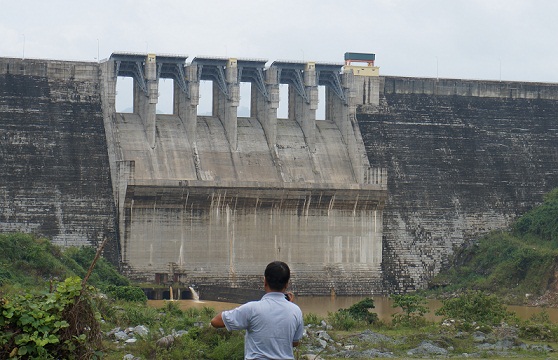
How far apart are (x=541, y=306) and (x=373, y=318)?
15.6 m

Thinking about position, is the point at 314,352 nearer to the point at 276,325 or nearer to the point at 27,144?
the point at 276,325

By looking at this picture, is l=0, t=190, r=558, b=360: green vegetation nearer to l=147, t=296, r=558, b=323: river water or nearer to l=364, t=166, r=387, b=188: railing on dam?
l=147, t=296, r=558, b=323: river water

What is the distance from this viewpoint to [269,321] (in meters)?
11.0

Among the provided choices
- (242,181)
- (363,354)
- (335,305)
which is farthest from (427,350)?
(242,181)

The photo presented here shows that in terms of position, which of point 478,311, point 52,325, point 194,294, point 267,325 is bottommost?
point 194,294

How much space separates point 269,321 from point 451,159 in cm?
4634

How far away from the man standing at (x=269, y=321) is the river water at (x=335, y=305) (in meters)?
27.6

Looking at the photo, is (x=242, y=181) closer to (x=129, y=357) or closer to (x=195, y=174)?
(x=195, y=174)

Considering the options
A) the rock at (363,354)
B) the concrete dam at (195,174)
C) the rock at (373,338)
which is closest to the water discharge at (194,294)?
the concrete dam at (195,174)

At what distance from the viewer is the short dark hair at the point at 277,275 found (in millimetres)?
10867

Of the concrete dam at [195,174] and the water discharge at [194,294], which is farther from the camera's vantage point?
the concrete dam at [195,174]

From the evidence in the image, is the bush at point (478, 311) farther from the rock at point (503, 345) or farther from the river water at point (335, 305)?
the river water at point (335, 305)

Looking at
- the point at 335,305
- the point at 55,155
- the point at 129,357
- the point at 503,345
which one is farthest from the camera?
the point at 55,155

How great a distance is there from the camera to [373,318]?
31.6 m
